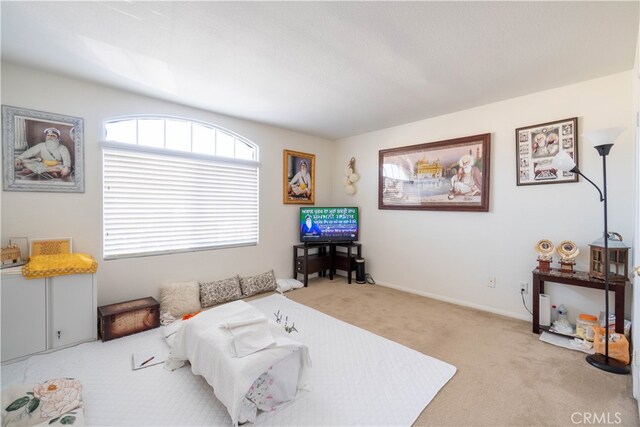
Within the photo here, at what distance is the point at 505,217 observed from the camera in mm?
3168

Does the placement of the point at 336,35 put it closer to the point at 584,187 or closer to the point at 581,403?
the point at 584,187

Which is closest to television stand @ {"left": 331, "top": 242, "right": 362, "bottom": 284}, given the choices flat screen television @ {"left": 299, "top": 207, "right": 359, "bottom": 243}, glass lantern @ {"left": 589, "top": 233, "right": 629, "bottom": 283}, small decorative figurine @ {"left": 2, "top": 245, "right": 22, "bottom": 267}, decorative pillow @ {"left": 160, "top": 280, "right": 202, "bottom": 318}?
flat screen television @ {"left": 299, "top": 207, "right": 359, "bottom": 243}

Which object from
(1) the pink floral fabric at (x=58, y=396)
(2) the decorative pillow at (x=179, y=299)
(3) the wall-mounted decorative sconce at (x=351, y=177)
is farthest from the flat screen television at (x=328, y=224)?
(1) the pink floral fabric at (x=58, y=396)

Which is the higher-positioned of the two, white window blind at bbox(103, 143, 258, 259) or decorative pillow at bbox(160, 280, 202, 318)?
white window blind at bbox(103, 143, 258, 259)

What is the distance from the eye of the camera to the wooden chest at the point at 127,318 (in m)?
2.52

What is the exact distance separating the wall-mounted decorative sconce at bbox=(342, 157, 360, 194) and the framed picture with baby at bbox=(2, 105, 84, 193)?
348 cm

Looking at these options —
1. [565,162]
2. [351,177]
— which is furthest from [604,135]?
[351,177]

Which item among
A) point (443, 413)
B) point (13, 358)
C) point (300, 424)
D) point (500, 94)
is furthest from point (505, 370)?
point (13, 358)

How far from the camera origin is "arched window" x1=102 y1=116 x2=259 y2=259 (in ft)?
9.68

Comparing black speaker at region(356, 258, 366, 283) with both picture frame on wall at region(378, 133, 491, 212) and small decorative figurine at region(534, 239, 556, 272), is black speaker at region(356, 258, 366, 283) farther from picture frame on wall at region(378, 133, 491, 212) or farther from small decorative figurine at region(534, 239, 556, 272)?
small decorative figurine at region(534, 239, 556, 272)

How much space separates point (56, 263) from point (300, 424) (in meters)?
2.35

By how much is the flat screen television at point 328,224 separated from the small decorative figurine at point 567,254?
2.56 meters

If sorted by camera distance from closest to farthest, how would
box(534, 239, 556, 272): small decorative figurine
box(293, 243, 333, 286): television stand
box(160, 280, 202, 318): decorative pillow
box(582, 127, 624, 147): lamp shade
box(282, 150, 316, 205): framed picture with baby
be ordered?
1. box(582, 127, 624, 147): lamp shade
2. box(534, 239, 556, 272): small decorative figurine
3. box(160, 280, 202, 318): decorative pillow
4. box(293, 243, 333, 286): television stand
5. box(282, 150, 316, 205): framed picture with baby

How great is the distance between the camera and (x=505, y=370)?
2113 mm
